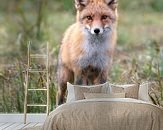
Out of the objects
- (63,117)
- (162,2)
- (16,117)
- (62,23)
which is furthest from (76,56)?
(162,2)

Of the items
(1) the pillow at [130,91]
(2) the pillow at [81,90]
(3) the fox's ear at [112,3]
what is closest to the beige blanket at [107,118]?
(2) the pillow at [81,90]

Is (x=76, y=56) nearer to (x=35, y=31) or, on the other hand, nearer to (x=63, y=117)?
(x=63, y=117)

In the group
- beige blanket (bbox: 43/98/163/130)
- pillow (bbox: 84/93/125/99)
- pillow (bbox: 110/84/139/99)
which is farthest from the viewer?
pillow (bbox: 110/84/139/99)

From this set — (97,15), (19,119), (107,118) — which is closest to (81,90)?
(107,118)

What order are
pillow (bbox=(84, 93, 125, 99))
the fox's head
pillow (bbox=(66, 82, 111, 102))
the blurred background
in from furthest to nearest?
the blurred background
the fox's head
pillow (bbox=(66, 82, 111, 102))
pillow (bbox=(84, 93, 125, 99))

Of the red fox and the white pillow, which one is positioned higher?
the red fox

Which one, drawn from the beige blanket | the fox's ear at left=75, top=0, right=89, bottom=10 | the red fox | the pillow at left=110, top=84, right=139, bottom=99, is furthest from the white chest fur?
the beige blanket

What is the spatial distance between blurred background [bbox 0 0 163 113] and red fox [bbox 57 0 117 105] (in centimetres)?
63

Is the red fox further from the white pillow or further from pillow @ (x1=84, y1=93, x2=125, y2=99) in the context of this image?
pillow @ (x1=84, y1=93, x2=125, y2=99)

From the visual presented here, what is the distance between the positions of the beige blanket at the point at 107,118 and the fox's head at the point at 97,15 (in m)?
1.38

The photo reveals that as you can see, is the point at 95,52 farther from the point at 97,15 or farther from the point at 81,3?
the point at 81,3

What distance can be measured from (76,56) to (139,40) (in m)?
5.21

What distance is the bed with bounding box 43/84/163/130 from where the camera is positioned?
14.0ft

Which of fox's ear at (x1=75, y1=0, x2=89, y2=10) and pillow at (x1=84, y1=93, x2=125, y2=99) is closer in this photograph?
pillow at (x1=84, y1=93, x2=125, y2=99)
